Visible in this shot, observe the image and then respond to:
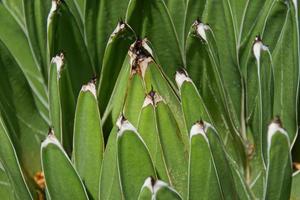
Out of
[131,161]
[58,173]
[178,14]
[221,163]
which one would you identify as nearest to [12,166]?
[58,173]

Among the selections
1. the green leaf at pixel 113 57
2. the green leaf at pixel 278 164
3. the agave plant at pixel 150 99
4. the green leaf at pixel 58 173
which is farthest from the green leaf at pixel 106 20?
the green leaf at pixel 278 164

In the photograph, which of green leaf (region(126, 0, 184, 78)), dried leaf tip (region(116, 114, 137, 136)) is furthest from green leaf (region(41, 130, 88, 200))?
green leaf (region(126, 0, 184, 78))

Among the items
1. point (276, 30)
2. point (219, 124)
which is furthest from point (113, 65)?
point (276, 30)

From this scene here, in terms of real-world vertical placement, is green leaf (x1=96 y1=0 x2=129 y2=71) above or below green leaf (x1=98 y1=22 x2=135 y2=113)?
above

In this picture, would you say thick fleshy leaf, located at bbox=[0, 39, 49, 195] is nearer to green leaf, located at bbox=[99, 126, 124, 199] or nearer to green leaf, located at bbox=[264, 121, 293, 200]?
green leaf, located at bbox=[99, 126, 124, 199]

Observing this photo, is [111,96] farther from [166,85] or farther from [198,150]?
[198,150]

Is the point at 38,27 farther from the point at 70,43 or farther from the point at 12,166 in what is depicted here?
the point at 12,166
